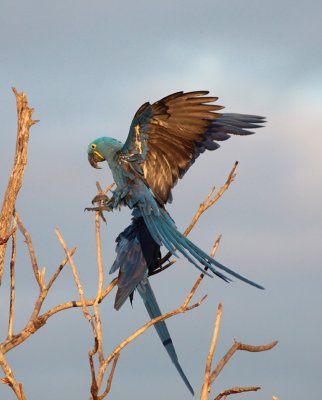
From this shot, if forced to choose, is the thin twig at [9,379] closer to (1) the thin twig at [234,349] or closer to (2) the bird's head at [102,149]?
(1) the thin twig at [234,349]

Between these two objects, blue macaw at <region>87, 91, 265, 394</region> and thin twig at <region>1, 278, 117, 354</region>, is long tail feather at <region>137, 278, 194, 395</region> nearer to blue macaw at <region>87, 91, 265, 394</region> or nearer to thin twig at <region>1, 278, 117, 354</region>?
blue macaw at <region>87, 91, 265, 394</region>

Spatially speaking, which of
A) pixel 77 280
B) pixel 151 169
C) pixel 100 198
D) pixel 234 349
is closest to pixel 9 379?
pixel 77 280

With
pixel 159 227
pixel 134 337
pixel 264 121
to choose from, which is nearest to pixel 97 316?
pixel 134 337

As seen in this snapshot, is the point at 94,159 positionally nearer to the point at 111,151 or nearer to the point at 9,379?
the point at 111,151

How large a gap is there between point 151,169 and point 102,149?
0.58 m

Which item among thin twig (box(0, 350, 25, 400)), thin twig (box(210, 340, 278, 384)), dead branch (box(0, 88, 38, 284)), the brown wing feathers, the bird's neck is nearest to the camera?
thin twig (box(0, 350, 25, 400))

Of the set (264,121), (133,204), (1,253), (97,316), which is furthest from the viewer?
(264,121)

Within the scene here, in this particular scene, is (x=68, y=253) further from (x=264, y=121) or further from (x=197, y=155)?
(x=264, y=121)

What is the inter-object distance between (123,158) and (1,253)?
5.08 feet

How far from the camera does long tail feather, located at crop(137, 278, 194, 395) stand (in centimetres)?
722

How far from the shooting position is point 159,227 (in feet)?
23.4

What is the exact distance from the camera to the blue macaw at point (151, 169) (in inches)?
288

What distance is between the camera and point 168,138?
7.67 m

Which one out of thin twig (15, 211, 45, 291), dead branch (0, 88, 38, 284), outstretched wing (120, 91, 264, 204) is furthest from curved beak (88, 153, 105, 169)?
thin twig (15, 211, 45, 291)
